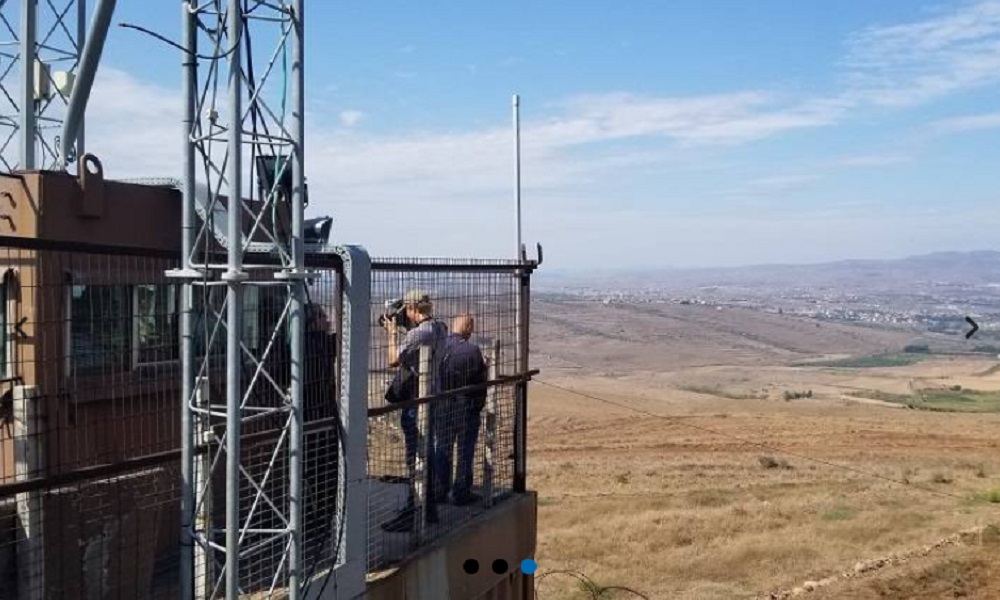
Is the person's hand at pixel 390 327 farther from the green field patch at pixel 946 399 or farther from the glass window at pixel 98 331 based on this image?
the green field patch at pixel 946 399

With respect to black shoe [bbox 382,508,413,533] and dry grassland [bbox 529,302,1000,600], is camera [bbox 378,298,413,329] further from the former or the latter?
dry grassland [bbox 529,302,1000,600]

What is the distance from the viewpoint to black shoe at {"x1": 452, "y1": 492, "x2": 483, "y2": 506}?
27.3ft

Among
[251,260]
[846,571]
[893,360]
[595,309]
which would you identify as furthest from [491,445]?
[595,309]

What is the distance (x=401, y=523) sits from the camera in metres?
7.51

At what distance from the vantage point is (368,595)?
6.77m

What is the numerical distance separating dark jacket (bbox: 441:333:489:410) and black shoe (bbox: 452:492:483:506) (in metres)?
0.73

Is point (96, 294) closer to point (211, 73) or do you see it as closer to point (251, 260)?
point (251, 260)

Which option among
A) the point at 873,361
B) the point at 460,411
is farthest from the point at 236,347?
the point at 873,361

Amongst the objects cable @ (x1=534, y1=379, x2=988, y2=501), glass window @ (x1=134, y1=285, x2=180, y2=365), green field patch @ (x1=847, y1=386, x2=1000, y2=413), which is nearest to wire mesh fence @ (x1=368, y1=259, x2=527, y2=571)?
glass window @ (x1=134, y1=285, x2=180, y2=365)

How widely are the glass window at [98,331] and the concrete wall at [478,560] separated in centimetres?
226

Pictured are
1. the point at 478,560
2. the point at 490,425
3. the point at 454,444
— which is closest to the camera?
the point at 454,444

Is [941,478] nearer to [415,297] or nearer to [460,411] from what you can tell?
[460,411]

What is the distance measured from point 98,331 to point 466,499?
11.8 feet

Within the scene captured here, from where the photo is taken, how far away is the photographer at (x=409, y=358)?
24.0 ft
